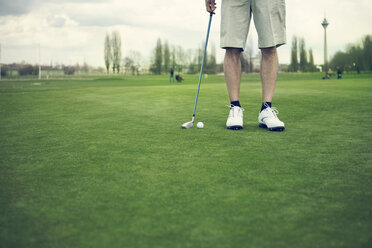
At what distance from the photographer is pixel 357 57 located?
2440 inches

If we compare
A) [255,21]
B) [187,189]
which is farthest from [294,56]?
[187,189]

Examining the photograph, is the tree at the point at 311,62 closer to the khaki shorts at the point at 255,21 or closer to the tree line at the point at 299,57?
the tree line at the point at 299,57

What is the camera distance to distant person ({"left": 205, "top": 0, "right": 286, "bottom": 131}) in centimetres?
315

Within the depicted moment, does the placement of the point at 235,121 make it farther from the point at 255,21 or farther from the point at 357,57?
the point at 357,57

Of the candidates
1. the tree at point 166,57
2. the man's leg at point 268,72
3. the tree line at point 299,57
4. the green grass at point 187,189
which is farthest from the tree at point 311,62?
the green grass at point 187,189

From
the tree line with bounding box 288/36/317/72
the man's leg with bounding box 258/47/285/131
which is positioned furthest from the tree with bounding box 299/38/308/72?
the man's leg with bounding box 258/47/285/131

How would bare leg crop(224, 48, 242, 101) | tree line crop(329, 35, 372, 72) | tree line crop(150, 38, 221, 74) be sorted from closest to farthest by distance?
bare leg crop(224, 48, 242, 101) → tree line crop(329, 35, 372, 72) → tree line crop(150, 38, 221, 74)

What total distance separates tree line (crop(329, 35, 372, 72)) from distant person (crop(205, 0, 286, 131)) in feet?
203

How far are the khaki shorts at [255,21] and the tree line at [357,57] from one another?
6181cm

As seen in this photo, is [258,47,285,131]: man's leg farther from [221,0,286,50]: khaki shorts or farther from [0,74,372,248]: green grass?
[0,74,372,248]: green grass

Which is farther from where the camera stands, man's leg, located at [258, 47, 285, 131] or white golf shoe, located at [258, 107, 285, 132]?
man's leg, located at [258, 47, 285, 131]

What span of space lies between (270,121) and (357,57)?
67684 millimetres

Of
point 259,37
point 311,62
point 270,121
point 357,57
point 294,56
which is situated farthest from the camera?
point 311,62

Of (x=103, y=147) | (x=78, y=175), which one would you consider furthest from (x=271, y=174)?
(x=103, y=147)
